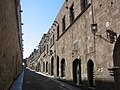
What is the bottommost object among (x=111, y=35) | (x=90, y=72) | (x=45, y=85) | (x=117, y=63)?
(x=45, y=85)

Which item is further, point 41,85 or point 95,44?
point 41,85

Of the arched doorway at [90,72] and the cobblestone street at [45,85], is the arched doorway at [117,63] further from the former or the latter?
the cobblestone street at [45,85]

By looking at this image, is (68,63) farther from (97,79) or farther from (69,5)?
(97,79)

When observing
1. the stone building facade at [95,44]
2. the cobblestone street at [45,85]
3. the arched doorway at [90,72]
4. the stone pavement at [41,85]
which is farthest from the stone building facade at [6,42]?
the arched doorway at [90,72]

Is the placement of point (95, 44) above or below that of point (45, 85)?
above

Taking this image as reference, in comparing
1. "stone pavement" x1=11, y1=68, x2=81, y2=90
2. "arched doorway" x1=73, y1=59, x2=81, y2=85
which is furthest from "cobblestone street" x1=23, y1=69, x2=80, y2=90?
"arched doorway" x1=73, y1=59, x2=81, y2=85

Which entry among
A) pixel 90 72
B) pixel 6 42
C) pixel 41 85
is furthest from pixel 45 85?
pixel 6 42

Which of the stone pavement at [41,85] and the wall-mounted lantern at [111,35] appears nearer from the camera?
the wall-mounted lantern at [111,35]

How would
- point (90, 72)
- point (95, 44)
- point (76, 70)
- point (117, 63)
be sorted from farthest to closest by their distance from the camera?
point (76, 70) < point (90, 72) < point (95, 44) < point (117, 63)

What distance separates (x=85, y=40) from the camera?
11.7 m

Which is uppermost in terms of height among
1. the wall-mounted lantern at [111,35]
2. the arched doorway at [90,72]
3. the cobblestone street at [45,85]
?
the wall-mounted lantern at [111,35]

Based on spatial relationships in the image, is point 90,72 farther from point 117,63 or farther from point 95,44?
point 117,63

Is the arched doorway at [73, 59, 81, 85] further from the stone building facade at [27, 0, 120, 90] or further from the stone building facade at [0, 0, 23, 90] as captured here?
the stone building facade at [0, 0, 23, 90]

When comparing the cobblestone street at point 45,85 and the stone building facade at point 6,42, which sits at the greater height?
the stone building facade at point 6,42
